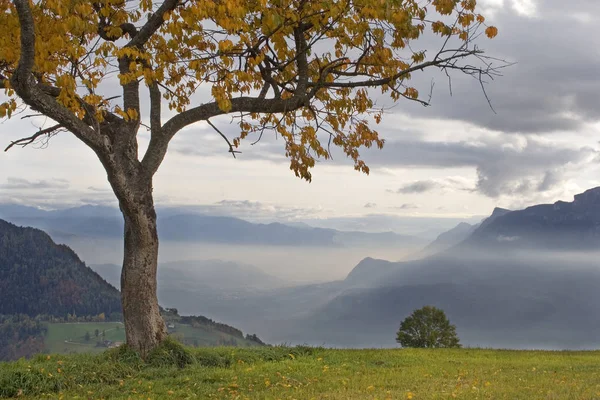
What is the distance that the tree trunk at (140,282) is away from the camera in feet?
44.6

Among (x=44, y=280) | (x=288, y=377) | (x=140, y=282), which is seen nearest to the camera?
(x=288, y=377)

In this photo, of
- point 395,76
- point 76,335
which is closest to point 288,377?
point 395,76

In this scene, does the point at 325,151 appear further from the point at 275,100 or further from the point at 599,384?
the point at 599,384

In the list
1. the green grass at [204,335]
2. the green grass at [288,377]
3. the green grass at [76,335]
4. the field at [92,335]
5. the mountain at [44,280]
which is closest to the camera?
the green grass at [288,377]

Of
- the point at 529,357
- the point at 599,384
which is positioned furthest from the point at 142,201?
the point at 529,357

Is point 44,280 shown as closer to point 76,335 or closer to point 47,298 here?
point 47,298

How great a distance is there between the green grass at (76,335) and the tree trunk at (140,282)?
130 m

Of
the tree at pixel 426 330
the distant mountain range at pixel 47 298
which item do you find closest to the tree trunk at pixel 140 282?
the tree at pixel 426 330

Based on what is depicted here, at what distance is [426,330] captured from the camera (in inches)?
1447

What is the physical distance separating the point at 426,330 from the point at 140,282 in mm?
27346

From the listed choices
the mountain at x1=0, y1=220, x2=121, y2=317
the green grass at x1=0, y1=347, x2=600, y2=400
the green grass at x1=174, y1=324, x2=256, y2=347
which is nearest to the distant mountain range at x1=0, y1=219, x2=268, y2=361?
the mountain at x1=0, y1=220, x2=121, y2=317

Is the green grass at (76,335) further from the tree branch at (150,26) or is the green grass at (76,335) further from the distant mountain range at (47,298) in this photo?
the tree branch at (150,26)

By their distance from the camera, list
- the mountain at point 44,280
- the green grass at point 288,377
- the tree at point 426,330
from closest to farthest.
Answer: the green grass at point 288,377 < the tree at point 426,330 < the mountain at point 44,280

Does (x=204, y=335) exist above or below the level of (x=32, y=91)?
below
